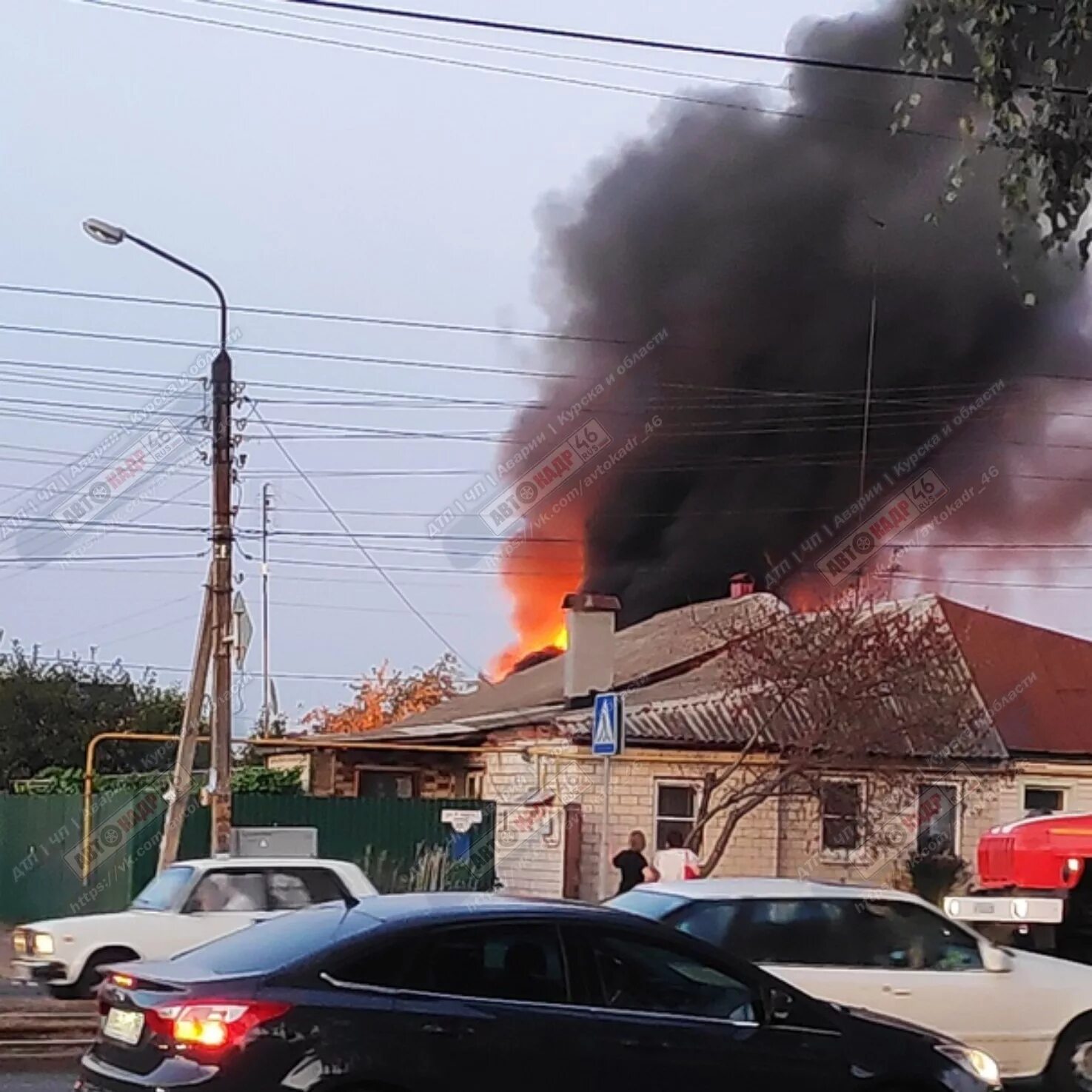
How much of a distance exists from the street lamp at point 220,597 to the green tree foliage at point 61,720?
20.5 meters

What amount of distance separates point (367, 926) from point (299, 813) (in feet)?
53.1

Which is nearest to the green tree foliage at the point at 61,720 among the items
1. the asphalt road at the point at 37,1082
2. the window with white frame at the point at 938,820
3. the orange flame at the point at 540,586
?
the orange flame at the point at 540,586

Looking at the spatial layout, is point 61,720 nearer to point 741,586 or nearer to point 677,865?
point 741,586

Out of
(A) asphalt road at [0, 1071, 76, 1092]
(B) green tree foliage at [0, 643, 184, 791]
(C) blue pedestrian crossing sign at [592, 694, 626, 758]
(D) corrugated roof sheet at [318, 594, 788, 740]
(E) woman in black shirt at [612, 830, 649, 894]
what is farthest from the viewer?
(B) green tree foliage at [0, 643, 184, 791]

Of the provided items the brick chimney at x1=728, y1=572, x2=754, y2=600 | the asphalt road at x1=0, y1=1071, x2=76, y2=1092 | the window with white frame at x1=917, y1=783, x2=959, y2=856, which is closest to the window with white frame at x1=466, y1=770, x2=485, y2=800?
the window with white frame at x1=917, y1=783, x2=959, y2=856

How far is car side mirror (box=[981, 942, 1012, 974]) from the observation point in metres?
10.8

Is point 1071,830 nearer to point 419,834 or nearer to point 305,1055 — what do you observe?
point 305,1055

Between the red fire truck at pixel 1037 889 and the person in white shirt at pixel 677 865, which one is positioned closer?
the red fire truck at pixel 1037 889

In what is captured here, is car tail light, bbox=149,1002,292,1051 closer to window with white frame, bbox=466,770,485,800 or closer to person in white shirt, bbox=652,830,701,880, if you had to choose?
person in white shirt, bbox=652,830,701,880

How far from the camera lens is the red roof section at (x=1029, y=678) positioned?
26.6 m

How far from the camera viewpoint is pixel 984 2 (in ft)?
30.1

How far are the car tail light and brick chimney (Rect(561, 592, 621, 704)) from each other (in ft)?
59.4

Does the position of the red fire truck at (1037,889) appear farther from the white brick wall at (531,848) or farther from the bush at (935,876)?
the white brick wall at (531,848)

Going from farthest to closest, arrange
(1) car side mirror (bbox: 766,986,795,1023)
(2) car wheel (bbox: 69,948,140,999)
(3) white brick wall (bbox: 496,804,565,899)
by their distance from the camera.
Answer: (3) white brick wall (bbox: 496,804,565,899) → (2) car wheel (bbox: 69,948,140,999) → (1) car side mirror (bbox: 766,986,795,1023)
